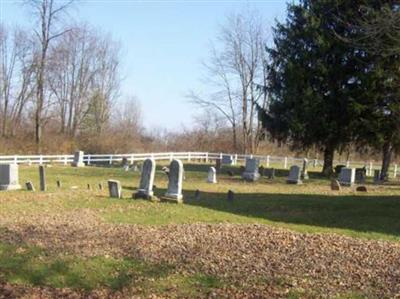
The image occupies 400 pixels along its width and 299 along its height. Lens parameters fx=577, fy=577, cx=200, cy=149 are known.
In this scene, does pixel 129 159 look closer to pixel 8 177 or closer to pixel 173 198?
pixel 8 177

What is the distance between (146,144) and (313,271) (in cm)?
6247

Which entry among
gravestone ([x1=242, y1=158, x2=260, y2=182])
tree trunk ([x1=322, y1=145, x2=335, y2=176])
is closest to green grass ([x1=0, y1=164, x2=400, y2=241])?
gravestone ([x1=242, y1=158, x2=260, y2=182])

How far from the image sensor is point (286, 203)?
18.9 metres

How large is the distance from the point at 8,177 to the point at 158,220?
9400 millimetres

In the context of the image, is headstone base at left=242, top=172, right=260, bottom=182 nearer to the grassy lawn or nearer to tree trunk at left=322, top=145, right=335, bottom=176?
the grassy lawn

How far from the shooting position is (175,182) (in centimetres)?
1731

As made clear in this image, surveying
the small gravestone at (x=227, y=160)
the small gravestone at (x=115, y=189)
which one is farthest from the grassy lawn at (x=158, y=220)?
the small gravestone at (x=227, y=160)

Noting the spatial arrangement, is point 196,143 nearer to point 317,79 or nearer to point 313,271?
point 317,79

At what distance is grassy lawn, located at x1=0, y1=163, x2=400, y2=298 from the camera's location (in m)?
8.06

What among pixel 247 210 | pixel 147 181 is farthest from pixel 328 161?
pixel 147 181

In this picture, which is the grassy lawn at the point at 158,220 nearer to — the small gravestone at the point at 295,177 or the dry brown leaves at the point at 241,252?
the dry brown leaves at the point at 241,252

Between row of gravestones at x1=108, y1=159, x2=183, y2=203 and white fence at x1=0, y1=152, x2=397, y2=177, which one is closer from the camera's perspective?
row of gravestones at x1=108, y1=159, x2=183, y2=203

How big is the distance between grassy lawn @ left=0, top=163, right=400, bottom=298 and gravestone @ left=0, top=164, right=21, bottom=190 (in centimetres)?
127

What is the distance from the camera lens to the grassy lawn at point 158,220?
806 centimetres
